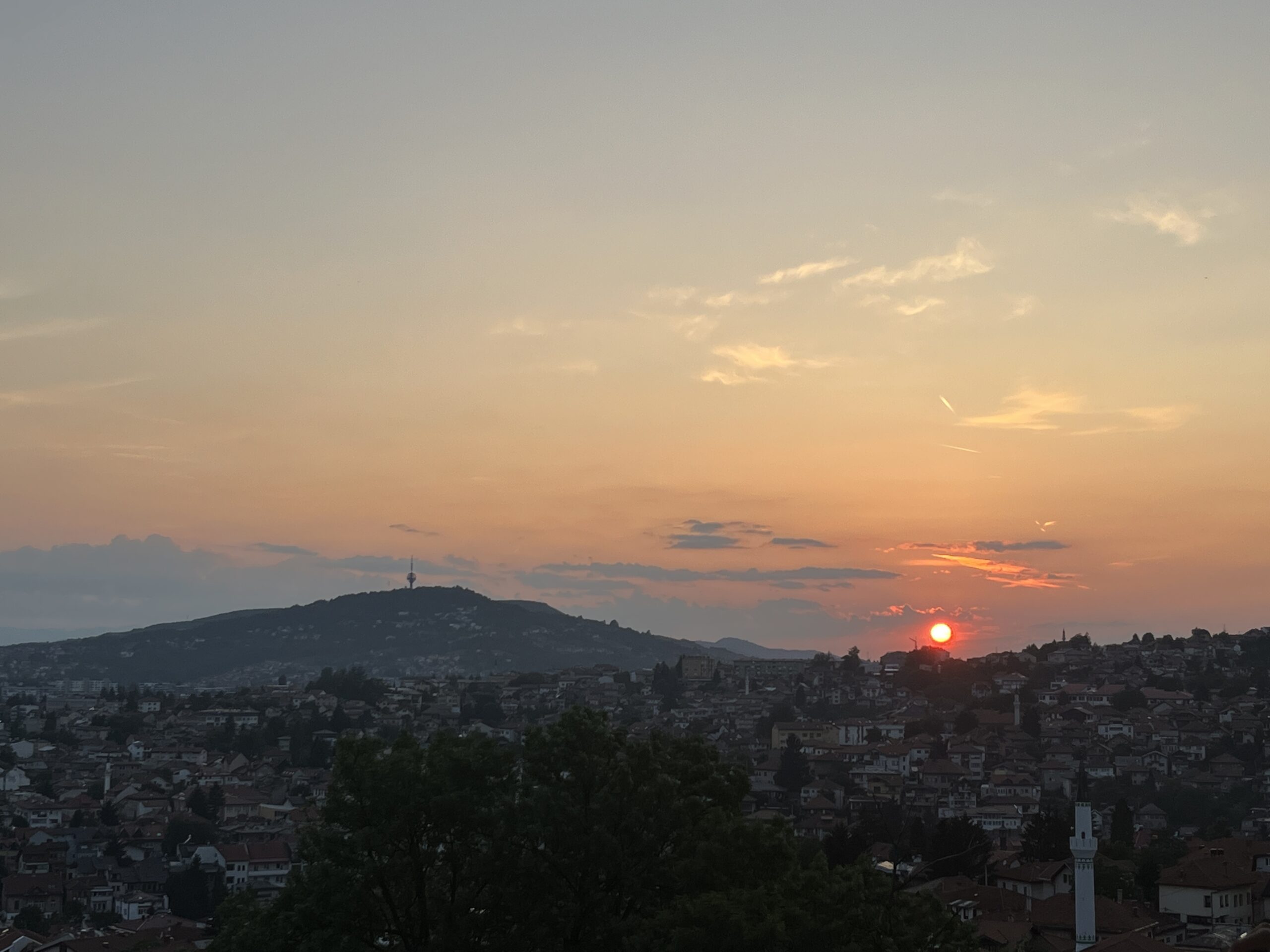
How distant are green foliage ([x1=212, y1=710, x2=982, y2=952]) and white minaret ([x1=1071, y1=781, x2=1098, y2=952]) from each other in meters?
12.3

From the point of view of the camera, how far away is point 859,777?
83.4 meters

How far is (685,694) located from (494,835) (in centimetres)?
A: 12960

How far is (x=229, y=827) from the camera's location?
268 feet

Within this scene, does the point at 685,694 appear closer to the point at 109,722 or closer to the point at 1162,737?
the point at 109,722

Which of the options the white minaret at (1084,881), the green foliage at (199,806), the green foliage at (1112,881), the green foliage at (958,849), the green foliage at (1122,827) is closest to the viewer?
the white minaret at (1084,881)

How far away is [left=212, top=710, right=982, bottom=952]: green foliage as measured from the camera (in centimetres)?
1808

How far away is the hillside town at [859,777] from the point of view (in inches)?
1527

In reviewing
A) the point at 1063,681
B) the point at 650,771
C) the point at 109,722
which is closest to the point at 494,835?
the point at 650,771

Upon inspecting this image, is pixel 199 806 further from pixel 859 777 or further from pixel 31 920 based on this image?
pixel 859 777

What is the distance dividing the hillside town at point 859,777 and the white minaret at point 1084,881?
0.16 metres

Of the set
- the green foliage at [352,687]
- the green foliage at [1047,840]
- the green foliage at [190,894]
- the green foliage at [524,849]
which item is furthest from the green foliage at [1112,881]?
the green foliage at [352,687]

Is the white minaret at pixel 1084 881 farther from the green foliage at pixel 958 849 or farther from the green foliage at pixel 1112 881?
the green foliage at pixel 958 849

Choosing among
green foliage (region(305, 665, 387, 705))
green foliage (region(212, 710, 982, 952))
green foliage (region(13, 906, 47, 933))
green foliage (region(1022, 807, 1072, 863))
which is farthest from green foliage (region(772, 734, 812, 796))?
green foliage (region(305, 665, 387, 705))

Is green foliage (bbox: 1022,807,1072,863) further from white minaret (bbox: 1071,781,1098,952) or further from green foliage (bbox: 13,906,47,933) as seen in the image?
green foliage (bbox: 13,906,47,933)
